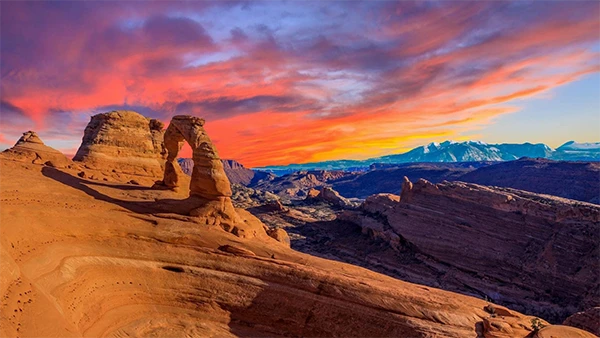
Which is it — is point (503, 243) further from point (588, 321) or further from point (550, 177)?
point (550, 177)

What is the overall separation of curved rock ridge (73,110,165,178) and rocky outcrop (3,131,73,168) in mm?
2093

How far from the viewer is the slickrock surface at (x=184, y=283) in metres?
14.8

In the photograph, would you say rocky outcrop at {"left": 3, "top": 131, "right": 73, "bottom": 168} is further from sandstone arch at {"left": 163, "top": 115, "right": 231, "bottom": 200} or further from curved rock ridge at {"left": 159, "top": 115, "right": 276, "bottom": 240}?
curved rock ridge at {"left": 159, "top": 115, "right": 276, "bottom": 240}

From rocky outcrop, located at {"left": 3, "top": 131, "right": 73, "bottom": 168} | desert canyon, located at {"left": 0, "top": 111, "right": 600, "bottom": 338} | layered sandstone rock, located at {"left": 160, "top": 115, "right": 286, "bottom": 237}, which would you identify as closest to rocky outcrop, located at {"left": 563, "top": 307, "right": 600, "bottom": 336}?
desert canyon, located at {"left": 0, "top": 111, "right": 600, "bottom": 338}

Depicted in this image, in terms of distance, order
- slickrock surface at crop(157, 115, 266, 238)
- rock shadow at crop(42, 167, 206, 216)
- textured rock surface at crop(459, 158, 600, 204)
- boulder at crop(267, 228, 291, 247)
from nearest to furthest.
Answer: rock shadow at crop(42, 167, 206, 216), slickrock surface at crop(157, 115, 266, 238), boulder at crop(267, 228, 291, 247), textured rock surface at crop(459, 158, 600, 204)

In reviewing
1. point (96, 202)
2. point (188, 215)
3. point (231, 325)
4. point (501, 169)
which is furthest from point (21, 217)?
point (501, 169)

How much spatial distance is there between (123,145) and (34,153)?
7128mm

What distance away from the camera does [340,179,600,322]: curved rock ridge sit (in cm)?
3634

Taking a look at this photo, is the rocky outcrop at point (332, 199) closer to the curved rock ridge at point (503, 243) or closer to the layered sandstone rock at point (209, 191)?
the curved rock ridge at point (503, 243)

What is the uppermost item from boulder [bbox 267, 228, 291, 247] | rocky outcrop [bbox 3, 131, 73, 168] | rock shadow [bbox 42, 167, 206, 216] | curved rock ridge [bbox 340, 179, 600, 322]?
rocky outcrop [bbox 3, 131, 73, 168]

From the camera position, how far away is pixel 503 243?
1729 inches

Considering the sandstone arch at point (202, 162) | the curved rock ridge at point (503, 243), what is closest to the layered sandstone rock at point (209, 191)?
the sandstone arch at point (202, 162)

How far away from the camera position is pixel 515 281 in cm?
3897

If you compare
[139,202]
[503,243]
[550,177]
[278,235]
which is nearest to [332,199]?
[503,243]
